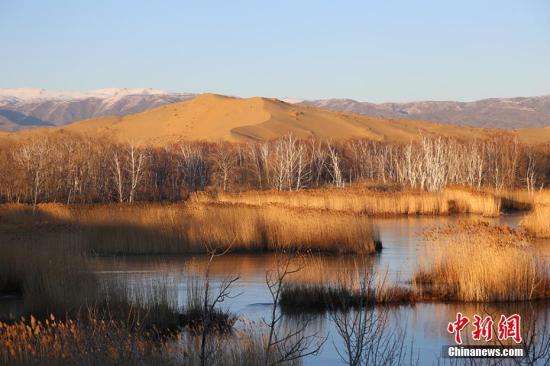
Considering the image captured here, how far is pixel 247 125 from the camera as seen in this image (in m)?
97.7

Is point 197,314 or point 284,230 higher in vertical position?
point 284,230

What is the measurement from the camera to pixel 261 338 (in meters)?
10.6

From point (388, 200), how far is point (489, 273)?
2037cm

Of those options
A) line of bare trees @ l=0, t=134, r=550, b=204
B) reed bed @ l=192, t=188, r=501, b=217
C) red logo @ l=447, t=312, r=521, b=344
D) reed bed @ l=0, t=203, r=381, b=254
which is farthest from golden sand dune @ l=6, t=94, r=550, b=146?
red logo @ l=447, t=312, r=521, b=344

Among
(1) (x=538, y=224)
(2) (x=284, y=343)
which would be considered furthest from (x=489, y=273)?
(1) (x=538, y=224)

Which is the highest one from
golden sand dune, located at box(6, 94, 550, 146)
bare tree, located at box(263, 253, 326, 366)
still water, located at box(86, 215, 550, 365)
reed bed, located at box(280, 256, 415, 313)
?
golden sand dune, located at box(6, 94, 550, 146)

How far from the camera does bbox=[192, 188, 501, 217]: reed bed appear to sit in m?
33.8

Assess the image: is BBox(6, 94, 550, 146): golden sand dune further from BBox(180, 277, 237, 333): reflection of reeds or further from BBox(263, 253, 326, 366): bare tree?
BBox(263, 253, 326, 366): bare tree

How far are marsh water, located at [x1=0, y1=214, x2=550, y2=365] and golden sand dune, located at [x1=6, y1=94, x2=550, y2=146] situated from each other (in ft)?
211

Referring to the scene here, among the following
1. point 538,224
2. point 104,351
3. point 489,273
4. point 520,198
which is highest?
point 104,351

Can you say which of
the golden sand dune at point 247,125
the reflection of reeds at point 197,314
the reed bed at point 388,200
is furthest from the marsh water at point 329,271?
the golden sand dune at point 247,125

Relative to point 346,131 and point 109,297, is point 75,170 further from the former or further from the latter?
point 346,131

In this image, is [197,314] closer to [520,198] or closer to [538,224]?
[538,224]

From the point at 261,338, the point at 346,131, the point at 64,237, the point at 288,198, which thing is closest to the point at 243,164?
the point at 288,198
